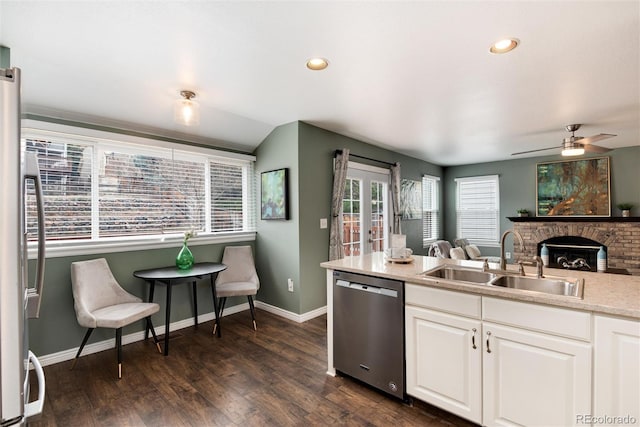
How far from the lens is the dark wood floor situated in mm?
1964

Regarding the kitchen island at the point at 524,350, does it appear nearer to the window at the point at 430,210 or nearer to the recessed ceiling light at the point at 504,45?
the recessed ceiling light at the point at 504,45

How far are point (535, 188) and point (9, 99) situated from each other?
7.41 meters

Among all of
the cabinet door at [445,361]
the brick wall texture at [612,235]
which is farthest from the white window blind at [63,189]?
the brick wall texture at [612,235]

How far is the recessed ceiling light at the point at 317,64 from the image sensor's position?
2.21 meters

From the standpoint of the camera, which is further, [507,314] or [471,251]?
[471,251]

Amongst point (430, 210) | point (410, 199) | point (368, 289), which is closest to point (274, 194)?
point (368, 289)

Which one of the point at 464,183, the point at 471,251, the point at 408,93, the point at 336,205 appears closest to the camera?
the point at 408,93

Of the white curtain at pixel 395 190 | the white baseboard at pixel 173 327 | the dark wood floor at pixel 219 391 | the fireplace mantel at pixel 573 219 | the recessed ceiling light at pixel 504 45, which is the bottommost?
the dark wood floor at pixel 219 391

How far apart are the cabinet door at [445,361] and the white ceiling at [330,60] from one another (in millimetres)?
1793

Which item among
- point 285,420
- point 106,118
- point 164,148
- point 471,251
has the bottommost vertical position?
point 285,420

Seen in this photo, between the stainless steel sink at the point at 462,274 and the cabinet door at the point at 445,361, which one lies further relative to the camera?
the stainless steel sink at the point at 462,274

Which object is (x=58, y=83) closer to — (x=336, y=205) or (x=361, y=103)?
(x=361, y=103)

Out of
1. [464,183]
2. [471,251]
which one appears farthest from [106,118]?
[464,183]

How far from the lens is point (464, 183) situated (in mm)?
7035
